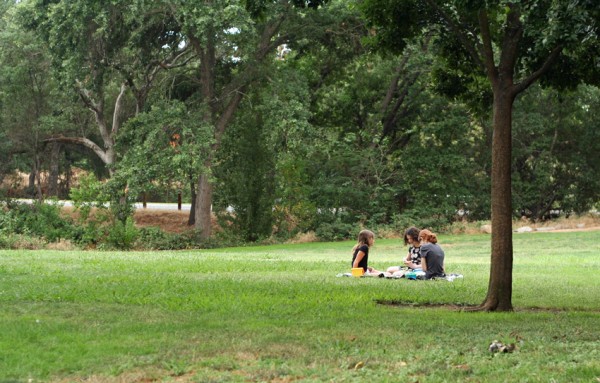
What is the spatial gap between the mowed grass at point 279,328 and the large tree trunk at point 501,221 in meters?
0.41

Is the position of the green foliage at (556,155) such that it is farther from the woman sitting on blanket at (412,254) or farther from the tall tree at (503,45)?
the tall tree at (503,45)

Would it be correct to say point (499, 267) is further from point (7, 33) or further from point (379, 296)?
point (7, 33)

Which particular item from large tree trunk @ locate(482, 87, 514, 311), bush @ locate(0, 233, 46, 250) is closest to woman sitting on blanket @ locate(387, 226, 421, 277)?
large tree trunk @ locate(482, 87, 514, 311)

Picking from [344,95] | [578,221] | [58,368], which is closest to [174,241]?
[344,95]

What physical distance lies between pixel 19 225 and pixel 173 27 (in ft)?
31.2

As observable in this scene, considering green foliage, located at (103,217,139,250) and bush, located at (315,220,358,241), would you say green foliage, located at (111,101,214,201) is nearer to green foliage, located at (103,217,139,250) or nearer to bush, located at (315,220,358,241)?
green foliage, located at (103,217,139,250)

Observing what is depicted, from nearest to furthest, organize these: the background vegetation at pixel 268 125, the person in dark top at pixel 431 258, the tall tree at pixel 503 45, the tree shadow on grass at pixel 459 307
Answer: the tall tree at pixel 503 45 < the tree shadow on grass at pixel 459 307 < the person in dark top at pixel 431 258 < the background vegetation at pixel 268 125

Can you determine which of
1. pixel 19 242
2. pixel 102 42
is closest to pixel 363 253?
pixel 19 242

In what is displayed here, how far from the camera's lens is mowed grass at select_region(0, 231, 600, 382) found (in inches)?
283

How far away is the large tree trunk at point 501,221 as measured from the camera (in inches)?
443

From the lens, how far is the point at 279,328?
9180 mm

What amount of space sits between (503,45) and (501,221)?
97.0 inches

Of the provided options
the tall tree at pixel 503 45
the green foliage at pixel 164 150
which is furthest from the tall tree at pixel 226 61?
the tall tree at pixel 503 45

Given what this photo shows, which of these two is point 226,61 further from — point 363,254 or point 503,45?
point 503,45
